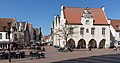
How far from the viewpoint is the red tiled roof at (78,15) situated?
68375 millimetres

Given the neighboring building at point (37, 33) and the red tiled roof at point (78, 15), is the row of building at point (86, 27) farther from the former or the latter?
the neighboring building at point (37, 33)

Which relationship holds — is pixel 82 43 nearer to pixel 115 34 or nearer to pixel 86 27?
pixel 86 27

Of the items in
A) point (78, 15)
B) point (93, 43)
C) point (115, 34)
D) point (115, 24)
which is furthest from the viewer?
point (115, 24)

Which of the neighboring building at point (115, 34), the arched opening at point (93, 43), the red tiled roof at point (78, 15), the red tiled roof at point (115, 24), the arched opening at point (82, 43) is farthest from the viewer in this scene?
the red tiled roof at point (115, 24)

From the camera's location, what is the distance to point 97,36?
227 ft

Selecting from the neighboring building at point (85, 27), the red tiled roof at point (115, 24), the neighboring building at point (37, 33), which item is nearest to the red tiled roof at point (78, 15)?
the neighboring building at point (85, 27)

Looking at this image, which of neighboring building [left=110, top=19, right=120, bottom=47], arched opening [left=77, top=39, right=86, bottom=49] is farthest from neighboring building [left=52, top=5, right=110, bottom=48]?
neighboring building [left=110, top=19, right=120, bottom=47]

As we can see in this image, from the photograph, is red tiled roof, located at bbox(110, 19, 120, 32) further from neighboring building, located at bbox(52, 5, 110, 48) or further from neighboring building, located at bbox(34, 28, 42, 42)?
neighboring building, located at bbox(34, 28, 42, 42)

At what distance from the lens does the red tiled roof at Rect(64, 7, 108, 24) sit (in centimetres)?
6838

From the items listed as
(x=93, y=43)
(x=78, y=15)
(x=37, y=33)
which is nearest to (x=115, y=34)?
(x=93, y=43)

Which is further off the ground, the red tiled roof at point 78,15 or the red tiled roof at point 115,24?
Result: the red tiled roof at point 78,15

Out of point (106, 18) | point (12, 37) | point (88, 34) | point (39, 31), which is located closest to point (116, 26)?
point (106, 18)

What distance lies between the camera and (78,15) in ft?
230

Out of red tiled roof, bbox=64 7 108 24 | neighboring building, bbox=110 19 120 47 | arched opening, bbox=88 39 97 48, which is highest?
red tiled roof, bbox=64 7 108 24
